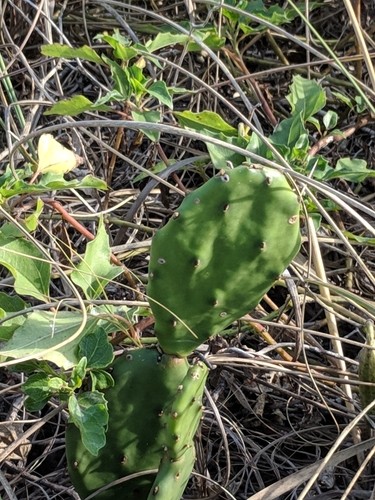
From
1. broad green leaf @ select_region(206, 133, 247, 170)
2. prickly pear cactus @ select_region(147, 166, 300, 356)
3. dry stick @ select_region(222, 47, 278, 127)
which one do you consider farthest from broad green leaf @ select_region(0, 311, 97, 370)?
dry stick @ select_region(222, 47, 278, 127)

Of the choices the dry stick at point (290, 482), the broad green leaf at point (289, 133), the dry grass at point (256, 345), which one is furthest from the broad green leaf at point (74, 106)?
the dry stick at point (290, 482)

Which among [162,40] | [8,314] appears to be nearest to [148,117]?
[162,40]

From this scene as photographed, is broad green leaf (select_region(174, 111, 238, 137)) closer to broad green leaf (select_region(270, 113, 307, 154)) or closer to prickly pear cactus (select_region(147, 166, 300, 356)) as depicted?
broad green leaf (select_region(270, 113, 307, 154))


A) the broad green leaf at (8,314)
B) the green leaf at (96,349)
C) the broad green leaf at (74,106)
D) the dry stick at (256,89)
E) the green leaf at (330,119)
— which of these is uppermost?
the broad green leaf at (74,106)

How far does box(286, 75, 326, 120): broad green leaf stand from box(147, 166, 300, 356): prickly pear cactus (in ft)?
1.65

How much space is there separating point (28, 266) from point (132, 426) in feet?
0.90

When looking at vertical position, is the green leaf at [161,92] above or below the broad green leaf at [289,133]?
above

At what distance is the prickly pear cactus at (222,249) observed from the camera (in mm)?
1013

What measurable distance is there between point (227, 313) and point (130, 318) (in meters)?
0.24

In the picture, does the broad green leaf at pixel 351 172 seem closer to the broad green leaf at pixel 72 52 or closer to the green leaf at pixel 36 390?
the broad green leaf at pixel 72 52

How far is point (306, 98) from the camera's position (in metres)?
1.53

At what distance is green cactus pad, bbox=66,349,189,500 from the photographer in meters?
A: 1.19

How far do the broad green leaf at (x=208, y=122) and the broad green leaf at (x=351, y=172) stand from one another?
179 millimetres

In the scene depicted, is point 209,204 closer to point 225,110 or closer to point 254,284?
point 254,284
